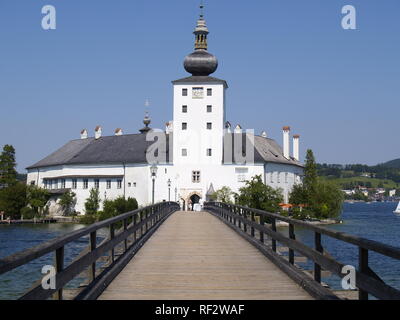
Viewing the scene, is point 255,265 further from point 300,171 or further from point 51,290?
point 300,171

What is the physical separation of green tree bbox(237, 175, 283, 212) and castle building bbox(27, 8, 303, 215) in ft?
10.6

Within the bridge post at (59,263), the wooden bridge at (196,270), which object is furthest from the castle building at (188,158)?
the bridge post at (59,263)

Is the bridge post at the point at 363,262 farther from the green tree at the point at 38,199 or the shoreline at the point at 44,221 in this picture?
the green tree at the point at 38,199

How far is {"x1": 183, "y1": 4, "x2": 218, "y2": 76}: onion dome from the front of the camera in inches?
2815

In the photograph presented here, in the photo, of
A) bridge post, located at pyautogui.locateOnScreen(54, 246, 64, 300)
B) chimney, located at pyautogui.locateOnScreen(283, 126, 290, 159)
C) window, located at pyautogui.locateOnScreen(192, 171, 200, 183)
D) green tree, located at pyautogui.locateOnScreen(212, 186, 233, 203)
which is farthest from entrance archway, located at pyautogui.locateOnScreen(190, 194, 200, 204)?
bridge post, located at pyautogui.locateOnScreen(54, 246, 64, 300)

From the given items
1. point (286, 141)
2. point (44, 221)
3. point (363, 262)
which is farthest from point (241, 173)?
point (363, 262)

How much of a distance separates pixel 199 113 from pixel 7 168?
3753cm

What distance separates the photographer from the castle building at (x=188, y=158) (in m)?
71.4

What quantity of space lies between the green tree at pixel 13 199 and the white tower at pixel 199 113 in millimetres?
28175

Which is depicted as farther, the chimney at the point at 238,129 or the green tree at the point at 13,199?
the green tree at the point at 13,199

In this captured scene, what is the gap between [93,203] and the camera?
79125 millimetres

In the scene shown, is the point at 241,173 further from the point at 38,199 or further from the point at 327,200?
the point at 38,199

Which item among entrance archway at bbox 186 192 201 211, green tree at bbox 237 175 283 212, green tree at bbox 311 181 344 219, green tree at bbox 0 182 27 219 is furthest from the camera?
green tree at bbox 0 182 27 219

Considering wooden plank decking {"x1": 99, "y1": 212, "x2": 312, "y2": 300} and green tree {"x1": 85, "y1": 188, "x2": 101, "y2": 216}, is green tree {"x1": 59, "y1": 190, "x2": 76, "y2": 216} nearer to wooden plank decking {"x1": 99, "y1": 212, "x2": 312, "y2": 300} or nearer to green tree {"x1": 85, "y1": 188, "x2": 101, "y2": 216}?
green tree {"x1": 85, "y1": 188, "x2": 101, "y2": 216}
